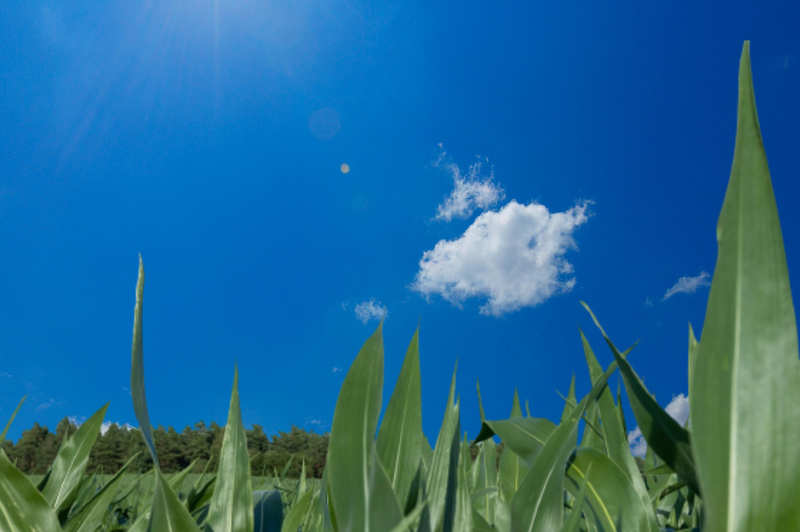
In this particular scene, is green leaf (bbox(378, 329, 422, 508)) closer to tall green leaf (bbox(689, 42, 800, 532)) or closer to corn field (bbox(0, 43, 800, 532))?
corn field (bbox(0, 43, 800, 532))

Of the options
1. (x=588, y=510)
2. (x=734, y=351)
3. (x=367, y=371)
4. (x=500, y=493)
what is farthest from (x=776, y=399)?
(x=500, y=493)

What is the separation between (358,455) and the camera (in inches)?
13.4

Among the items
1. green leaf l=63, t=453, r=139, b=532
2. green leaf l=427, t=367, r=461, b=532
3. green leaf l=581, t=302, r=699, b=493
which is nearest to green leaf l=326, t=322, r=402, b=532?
green leaf l=427, t=367, r=461, b=532

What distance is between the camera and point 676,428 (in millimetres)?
369

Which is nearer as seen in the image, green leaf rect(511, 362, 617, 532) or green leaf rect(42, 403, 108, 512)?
green leaf rect(511, 362, 617, 532)

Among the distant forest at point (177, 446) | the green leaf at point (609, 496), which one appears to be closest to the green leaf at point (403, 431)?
the green leaf at point (609, 496)

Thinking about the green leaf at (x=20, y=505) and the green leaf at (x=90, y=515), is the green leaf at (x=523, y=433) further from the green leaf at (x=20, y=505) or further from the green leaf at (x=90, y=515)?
the green leaf at (x=90, y=515)

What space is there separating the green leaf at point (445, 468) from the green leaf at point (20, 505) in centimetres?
47

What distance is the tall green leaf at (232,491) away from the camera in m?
0.51

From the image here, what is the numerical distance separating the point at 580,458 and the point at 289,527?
47cm

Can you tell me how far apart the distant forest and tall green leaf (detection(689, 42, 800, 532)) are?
123 inches

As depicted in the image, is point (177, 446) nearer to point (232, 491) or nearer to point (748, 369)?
point (232, 491)

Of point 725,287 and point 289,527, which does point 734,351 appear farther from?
point 289,527

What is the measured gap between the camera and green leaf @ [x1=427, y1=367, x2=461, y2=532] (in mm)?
433
